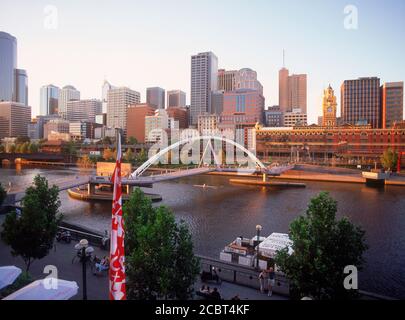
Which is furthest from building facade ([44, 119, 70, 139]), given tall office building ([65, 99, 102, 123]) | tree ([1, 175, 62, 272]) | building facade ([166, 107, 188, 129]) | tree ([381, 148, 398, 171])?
tree ([1, 175, 62, 272])

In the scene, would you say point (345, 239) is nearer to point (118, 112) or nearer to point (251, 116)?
point (251, 116)

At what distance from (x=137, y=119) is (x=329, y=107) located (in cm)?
6766

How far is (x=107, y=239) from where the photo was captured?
13.6 metres

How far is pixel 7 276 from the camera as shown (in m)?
8.03

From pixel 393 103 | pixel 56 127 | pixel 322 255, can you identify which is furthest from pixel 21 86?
pixel 322 255

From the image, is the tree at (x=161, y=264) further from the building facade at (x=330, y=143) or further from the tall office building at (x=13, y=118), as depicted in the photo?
the tall office building at (x=13, y=118)

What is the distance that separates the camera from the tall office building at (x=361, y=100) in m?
99.5

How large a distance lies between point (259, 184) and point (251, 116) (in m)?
78.7

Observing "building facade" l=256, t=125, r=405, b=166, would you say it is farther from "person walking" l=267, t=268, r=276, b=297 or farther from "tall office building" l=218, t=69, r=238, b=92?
"tall office building" l=218, t=69, r=238, b=92

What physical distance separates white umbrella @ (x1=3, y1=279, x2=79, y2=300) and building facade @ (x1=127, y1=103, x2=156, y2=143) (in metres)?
118

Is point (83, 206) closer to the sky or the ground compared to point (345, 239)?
closer to the ground

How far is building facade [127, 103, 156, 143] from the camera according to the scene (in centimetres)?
12512
